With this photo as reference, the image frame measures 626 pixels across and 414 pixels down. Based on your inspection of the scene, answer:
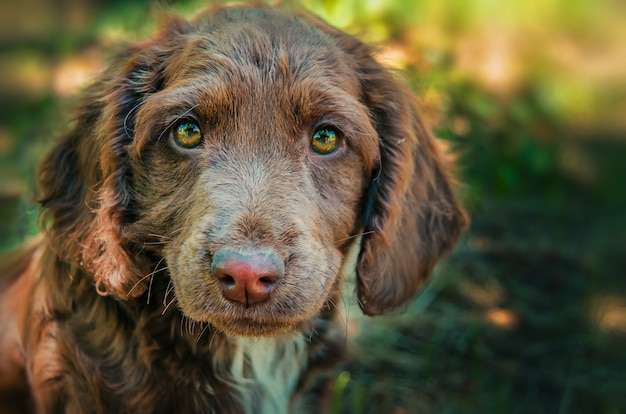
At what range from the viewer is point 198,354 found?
3.63m

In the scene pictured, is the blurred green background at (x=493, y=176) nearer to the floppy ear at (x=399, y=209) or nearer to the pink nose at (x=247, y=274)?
the floppy ear at (x=399, y=209)

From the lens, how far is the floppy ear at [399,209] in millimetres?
3707

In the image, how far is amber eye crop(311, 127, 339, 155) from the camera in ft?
11.5

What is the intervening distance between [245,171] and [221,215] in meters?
0.26

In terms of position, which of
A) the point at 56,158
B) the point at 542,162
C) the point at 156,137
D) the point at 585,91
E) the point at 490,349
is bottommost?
the point at 490,349

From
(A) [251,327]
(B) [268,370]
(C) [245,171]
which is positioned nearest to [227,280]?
(A) [251,327]

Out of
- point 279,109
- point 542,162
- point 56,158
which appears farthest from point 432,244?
point 542,162

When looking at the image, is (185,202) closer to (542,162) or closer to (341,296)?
(341,296)

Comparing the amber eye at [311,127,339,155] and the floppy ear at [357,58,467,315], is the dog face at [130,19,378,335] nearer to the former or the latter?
the amber eye at [311,127,339,155]

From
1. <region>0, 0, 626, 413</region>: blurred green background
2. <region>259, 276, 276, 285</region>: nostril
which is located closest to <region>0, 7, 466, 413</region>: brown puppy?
<region>259, 276, 276, 285</region>: nostril

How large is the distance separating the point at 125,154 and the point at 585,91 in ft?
14.7

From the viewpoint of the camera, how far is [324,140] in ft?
11.6

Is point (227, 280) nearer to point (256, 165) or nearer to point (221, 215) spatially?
point (221, 215)

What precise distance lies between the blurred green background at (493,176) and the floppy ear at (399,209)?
0.89m
